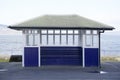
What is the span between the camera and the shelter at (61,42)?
24.2 meters

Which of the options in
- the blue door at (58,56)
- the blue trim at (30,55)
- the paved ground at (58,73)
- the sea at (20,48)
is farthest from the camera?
the sea at (20,48)

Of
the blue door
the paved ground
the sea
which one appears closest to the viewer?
the paved ground

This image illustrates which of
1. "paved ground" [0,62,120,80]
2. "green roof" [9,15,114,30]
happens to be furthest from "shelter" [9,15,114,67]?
"paved ground" [0,62,120,80]

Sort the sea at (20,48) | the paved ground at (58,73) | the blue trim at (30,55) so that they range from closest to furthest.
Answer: the paved ground at (58,73)
the blue trim at (30,55)
the sea at (20,48)

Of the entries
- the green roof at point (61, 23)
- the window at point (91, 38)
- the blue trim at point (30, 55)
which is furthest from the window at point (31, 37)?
the window at point (91, 38)

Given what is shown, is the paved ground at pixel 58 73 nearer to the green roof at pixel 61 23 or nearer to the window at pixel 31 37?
the window at pixel 31 37

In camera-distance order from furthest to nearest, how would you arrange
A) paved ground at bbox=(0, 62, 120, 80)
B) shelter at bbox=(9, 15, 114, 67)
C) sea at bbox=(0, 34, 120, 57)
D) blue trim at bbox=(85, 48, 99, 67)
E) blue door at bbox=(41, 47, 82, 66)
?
sea at bbox=(0, 34, 120, 57), blue door at bbox=(41, 47, 82, 66), blue trim at bbox=(85, 48, 99, 67), shelter at bbox=(9, 15, 114, 67), paved ground at bbox=(0, 62, 120, 80)

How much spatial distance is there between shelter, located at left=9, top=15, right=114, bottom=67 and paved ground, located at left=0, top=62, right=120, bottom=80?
61 cm

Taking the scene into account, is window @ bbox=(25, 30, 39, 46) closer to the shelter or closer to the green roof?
the shelter

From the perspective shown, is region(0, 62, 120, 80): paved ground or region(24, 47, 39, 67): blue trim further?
region(24, 47, 39, 67): blue trim

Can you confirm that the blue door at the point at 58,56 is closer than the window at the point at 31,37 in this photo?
No

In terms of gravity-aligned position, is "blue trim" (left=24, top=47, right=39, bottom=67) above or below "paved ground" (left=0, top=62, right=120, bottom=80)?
above

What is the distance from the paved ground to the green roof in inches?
99.8

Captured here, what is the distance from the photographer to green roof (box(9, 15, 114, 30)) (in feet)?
78.5
